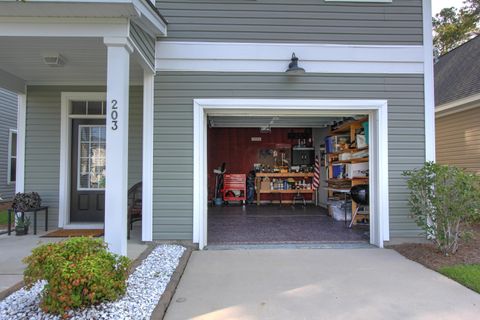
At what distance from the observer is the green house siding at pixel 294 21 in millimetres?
5062

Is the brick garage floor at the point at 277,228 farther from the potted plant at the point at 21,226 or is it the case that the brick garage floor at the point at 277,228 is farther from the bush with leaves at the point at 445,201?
the potted plant at the point at 21,226

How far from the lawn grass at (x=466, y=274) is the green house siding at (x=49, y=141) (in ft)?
15.8

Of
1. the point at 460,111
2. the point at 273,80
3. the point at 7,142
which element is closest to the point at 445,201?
the point at 273,80

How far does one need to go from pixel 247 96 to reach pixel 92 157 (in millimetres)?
3180

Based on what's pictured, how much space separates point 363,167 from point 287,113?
2.36m

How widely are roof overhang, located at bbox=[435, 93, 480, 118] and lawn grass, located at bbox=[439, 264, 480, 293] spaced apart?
5.07m

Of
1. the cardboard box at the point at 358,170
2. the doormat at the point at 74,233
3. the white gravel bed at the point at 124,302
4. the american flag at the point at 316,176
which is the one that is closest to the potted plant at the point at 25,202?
the doormat at the point at 74,233

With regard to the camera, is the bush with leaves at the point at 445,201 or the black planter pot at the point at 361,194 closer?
the bush with leaves at the point at 445,201

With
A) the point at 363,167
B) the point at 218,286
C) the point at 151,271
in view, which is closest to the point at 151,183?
the point at 151,271

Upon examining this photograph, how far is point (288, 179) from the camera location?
10.7 m

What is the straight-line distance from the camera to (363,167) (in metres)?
6.68

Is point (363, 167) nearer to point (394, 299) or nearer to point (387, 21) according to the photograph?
point (387, 21)

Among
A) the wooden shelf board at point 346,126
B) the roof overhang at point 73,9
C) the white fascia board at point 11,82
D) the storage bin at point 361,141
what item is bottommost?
the storage bin at point 361,141

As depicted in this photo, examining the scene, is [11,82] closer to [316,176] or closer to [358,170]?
[358,170]
